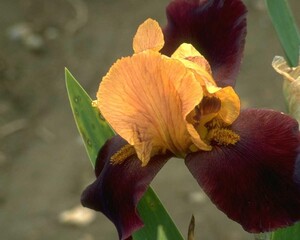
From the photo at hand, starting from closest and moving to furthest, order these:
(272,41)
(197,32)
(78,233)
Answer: (197,32), (78,233), (272,41)

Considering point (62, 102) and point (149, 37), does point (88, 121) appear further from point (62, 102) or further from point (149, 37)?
point (62, 102)

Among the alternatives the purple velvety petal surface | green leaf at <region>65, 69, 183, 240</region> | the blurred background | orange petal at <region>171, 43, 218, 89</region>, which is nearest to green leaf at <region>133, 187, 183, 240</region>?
green leaf at <region>65, 69, 183, 240</region>

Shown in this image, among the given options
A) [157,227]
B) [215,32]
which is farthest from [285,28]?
[157,227]

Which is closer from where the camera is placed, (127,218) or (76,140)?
(127,218)

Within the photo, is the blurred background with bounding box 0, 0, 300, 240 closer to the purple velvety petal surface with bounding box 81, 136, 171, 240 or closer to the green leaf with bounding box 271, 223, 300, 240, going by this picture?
the green leaf with bounding box 271, 223, 300, 240

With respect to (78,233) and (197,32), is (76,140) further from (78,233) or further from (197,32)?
(197,32)

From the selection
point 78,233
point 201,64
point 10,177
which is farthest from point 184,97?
point 10,177

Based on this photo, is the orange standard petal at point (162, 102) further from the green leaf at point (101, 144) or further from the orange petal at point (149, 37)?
the green leaf at point (101, 144)
